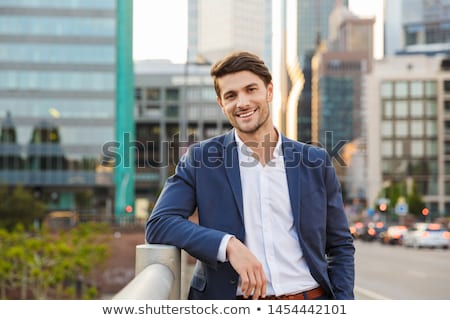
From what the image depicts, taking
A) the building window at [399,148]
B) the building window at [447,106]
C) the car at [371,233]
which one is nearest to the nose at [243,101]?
the car at [371,233]

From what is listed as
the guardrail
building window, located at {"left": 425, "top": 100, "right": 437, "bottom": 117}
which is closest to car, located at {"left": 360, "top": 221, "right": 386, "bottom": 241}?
building window, located at {"left": 425, "top": 100, "right": 437, "bottom": 117}

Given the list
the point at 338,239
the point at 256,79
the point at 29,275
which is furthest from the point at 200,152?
the point at 29,275

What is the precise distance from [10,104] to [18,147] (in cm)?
170

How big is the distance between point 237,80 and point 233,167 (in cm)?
18

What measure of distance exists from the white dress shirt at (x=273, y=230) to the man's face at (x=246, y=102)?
102 millimetres

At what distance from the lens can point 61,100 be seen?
1188 inches

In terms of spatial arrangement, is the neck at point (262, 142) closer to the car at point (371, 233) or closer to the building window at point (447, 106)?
the car at point (371, 233)

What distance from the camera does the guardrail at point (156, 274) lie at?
1255 mm

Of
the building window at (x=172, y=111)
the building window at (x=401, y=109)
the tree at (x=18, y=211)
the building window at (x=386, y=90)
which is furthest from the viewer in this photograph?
the building window at (x=172, y=111)

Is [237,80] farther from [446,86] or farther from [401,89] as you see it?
[401,89]

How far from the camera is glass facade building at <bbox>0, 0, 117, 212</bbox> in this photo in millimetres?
28953

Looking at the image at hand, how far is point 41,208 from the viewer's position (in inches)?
847

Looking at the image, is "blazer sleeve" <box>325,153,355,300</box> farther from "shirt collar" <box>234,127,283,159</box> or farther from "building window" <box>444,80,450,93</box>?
"building window" <box>444,80,450,93</box>
